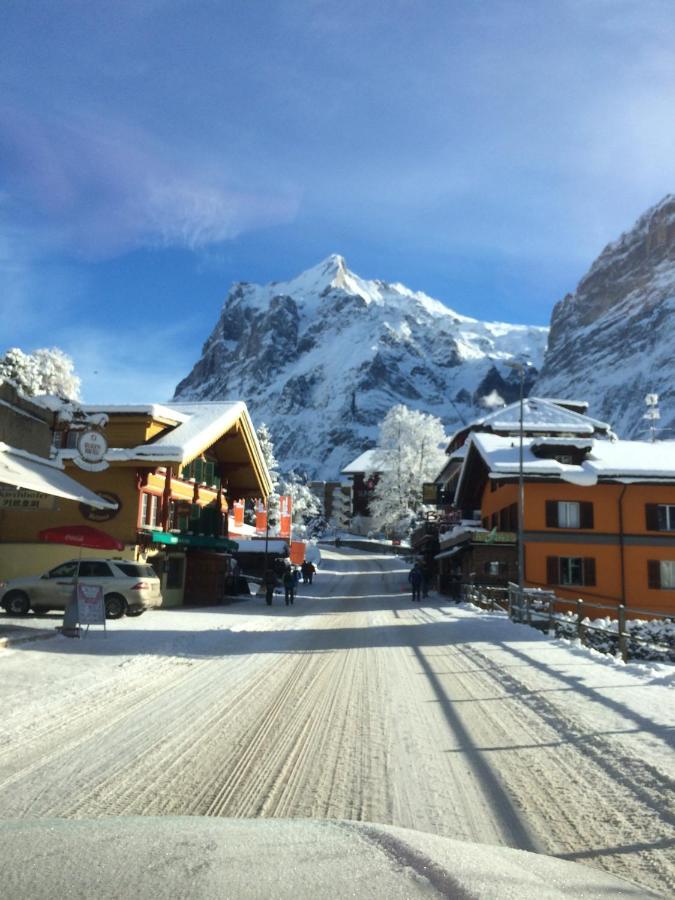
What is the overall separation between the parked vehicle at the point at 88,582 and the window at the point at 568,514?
2105cm

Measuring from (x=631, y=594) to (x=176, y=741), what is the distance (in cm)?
3162

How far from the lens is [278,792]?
5.45 meters

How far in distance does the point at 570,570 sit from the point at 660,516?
5.16 metres

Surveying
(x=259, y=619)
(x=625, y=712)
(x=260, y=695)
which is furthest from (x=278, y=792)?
(x=259, y=619)

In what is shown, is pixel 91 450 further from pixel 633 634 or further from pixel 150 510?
pixel 633 634

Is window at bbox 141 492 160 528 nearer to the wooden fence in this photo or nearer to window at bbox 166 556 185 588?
window at bbox 166 556 185 588

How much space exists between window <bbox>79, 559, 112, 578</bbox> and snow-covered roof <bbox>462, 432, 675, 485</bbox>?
796 inches

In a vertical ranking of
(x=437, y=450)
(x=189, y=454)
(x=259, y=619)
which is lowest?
(x=259, y=619)

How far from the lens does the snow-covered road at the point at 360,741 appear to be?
497 centimetres

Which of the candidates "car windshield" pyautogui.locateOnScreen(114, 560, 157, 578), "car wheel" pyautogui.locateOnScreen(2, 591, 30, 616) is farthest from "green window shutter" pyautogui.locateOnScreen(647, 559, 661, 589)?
"car wheel" pyautogui.locateOnScreen(2, 591, 30, 616)

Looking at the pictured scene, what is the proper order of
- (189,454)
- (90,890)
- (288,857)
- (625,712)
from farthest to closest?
1. (189,454)
2. (625,712)
3. (288,857)
4. (90,890)

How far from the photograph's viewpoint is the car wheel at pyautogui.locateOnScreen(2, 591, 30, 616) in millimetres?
19984

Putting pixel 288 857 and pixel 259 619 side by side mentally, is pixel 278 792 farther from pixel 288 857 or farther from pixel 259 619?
pixel 259 619

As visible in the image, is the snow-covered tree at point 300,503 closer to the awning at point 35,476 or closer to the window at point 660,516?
the window at point 660,516
